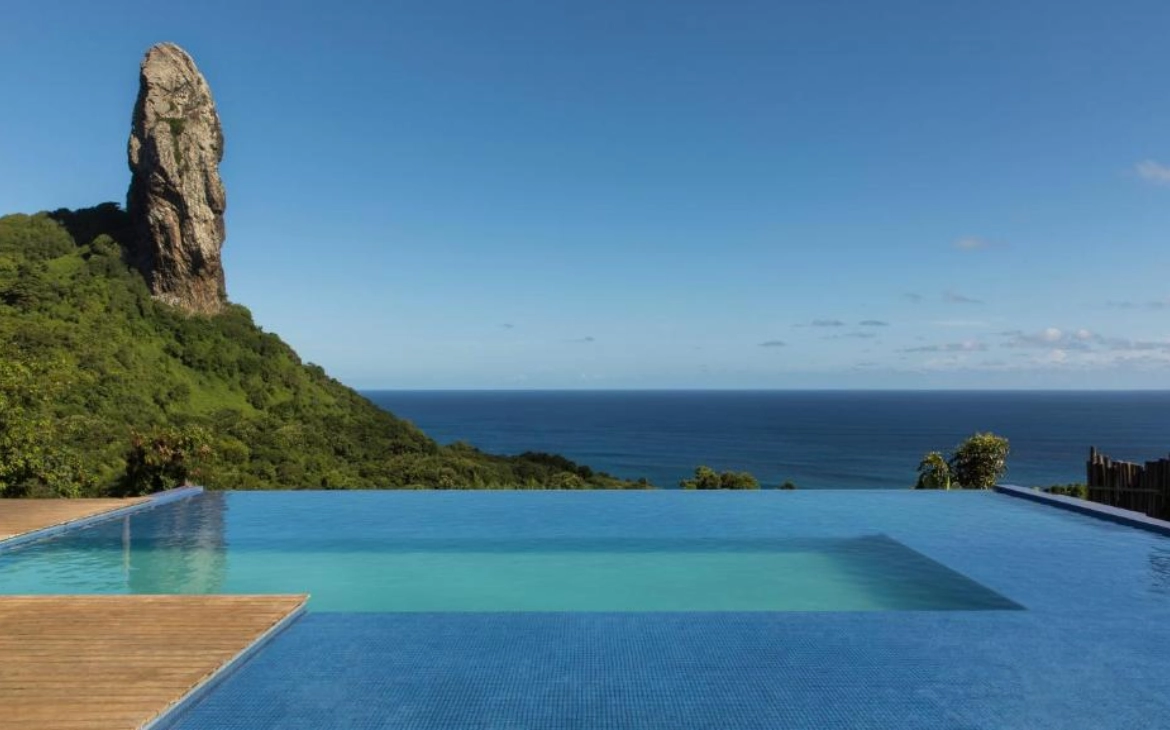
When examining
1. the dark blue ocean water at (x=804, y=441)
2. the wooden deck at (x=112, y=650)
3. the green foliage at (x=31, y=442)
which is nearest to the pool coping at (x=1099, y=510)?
the wooden deck at (x=112, y=650)

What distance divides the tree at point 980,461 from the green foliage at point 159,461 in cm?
1436

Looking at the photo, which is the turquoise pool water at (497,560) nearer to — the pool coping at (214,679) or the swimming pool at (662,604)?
the swimming pool at (662,604)

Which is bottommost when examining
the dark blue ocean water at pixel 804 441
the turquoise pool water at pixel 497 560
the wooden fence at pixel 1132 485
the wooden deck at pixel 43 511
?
the dark blue ocean water at pixel 804 441

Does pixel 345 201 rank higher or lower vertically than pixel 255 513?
higher

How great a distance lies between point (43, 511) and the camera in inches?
379

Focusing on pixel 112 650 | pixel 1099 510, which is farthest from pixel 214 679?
pixel 1099 510

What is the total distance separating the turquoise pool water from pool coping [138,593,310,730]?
3.66 ft

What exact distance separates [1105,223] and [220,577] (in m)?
24.9

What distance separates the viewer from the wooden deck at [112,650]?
3932 millimetres

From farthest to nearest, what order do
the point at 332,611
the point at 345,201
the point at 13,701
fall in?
the point at 345,201 < the point at 332,611 < the point at 13,701

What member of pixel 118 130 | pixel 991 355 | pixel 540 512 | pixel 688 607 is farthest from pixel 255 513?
pixel 991 355

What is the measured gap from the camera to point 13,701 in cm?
403

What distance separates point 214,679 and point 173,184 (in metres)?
42.1

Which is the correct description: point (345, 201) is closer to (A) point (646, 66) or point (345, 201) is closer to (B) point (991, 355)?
(A) point (646, 66)
